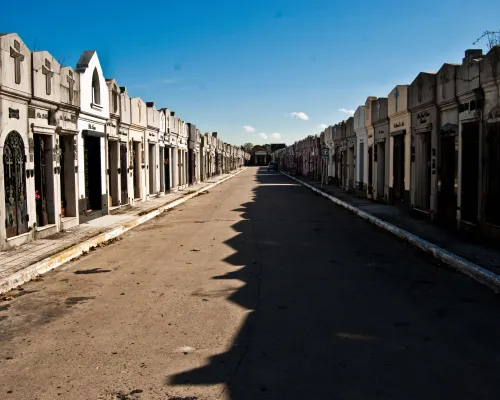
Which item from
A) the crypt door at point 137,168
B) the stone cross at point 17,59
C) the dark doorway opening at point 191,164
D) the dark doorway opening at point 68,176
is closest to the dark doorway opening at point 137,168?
the crypt door at point 137,168

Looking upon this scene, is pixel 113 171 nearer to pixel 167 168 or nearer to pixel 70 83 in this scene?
pixel 70 83

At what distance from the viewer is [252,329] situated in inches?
232

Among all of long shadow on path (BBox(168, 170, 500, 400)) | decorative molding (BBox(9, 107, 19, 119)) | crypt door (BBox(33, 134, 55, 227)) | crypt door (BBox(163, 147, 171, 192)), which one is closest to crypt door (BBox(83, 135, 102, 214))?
crypt door (BBox(33, 134, 55, 227))

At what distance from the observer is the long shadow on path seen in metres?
4.44

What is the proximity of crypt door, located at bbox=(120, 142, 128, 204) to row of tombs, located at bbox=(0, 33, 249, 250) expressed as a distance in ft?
0.13

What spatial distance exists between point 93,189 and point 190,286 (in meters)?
10.8

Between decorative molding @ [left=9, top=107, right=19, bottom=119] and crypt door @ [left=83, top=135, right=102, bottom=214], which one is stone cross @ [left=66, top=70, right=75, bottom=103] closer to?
crypt door @ [left=83, top=135, right=102, bottom=214]

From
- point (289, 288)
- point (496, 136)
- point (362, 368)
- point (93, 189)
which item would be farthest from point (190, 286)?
point (93, 189)

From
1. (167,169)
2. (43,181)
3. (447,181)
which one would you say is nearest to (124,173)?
(43,181)

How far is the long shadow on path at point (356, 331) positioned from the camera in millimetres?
4438

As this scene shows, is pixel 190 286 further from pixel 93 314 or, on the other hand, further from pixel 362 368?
pixel 362 368

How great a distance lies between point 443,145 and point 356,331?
10.6 m

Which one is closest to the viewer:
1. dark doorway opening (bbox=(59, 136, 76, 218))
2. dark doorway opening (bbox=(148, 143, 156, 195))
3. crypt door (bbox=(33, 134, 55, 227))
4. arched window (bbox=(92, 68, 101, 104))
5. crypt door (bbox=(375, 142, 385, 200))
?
crypt door (bbox=(33, 134, 55, 227))

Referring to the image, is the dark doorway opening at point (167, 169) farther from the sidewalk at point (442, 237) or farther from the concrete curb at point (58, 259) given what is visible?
the sidewalk at point (442, 237)
